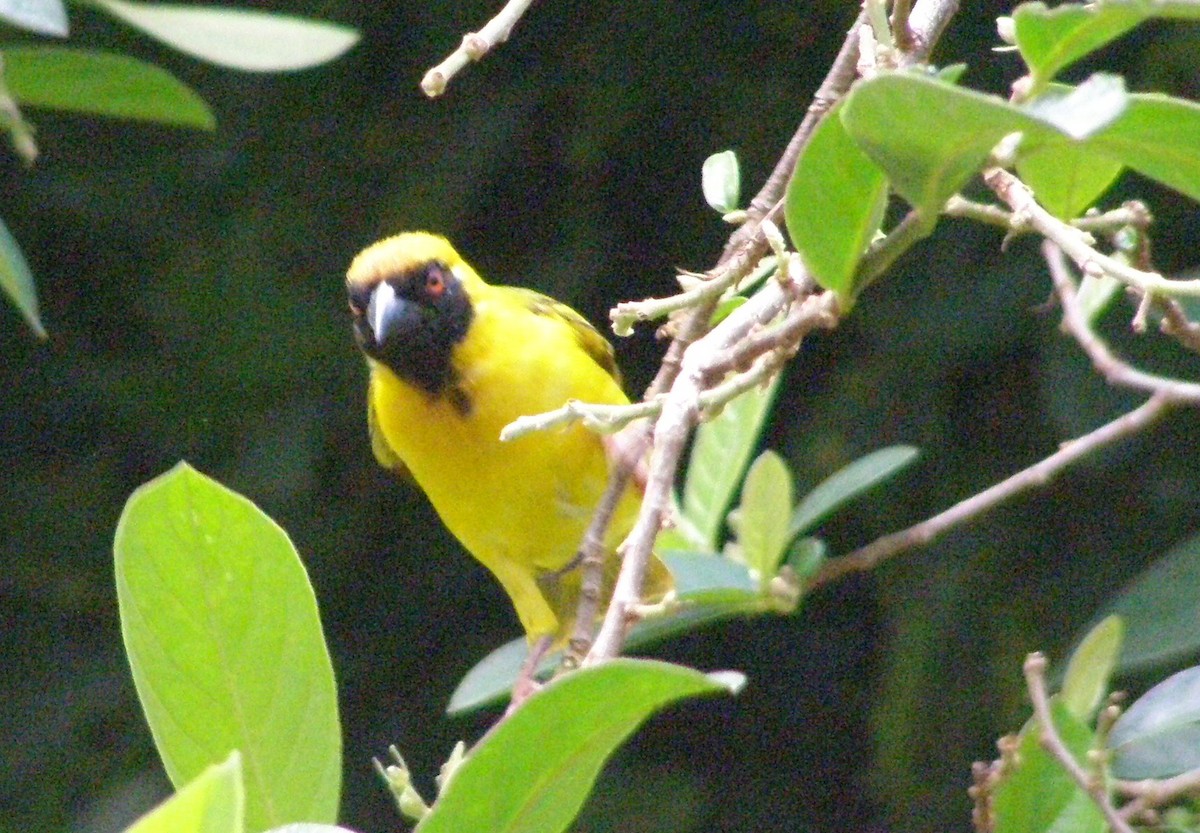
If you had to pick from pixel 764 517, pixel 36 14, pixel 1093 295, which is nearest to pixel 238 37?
pixel 36 14

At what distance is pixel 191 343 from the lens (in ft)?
10.3

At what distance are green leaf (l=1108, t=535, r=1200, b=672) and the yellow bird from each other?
806 millimetres

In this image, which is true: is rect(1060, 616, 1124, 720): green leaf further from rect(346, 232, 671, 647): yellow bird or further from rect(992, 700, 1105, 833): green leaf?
rect(346, 232, 671, 647): yellow bird

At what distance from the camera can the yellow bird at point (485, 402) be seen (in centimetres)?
251

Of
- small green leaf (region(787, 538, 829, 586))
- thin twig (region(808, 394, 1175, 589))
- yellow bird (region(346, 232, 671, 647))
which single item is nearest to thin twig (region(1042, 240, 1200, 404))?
thin twig (region(808, 394, 1175, 589))

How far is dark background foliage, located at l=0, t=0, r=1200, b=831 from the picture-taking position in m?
2.89

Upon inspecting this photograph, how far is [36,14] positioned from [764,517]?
0.92 meters

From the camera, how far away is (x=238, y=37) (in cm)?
197

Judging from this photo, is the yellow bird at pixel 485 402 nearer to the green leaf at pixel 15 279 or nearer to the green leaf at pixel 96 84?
the green leaf at pixel 96 84

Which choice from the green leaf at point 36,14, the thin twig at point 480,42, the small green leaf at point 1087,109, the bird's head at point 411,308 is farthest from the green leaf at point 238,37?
the small green leaf at point 1087,109

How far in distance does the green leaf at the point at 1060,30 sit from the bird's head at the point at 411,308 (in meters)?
1.64

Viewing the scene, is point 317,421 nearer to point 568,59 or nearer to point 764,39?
point 568,59

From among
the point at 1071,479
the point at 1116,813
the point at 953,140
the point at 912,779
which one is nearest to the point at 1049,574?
the point at 1071,479

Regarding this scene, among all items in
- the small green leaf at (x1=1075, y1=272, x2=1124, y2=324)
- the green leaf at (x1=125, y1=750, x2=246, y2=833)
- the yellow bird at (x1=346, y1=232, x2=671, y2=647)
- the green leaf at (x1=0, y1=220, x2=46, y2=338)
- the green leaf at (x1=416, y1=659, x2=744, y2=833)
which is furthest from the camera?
the yellow bird at (x1=346, y1=232, x2=671, y2=647)
